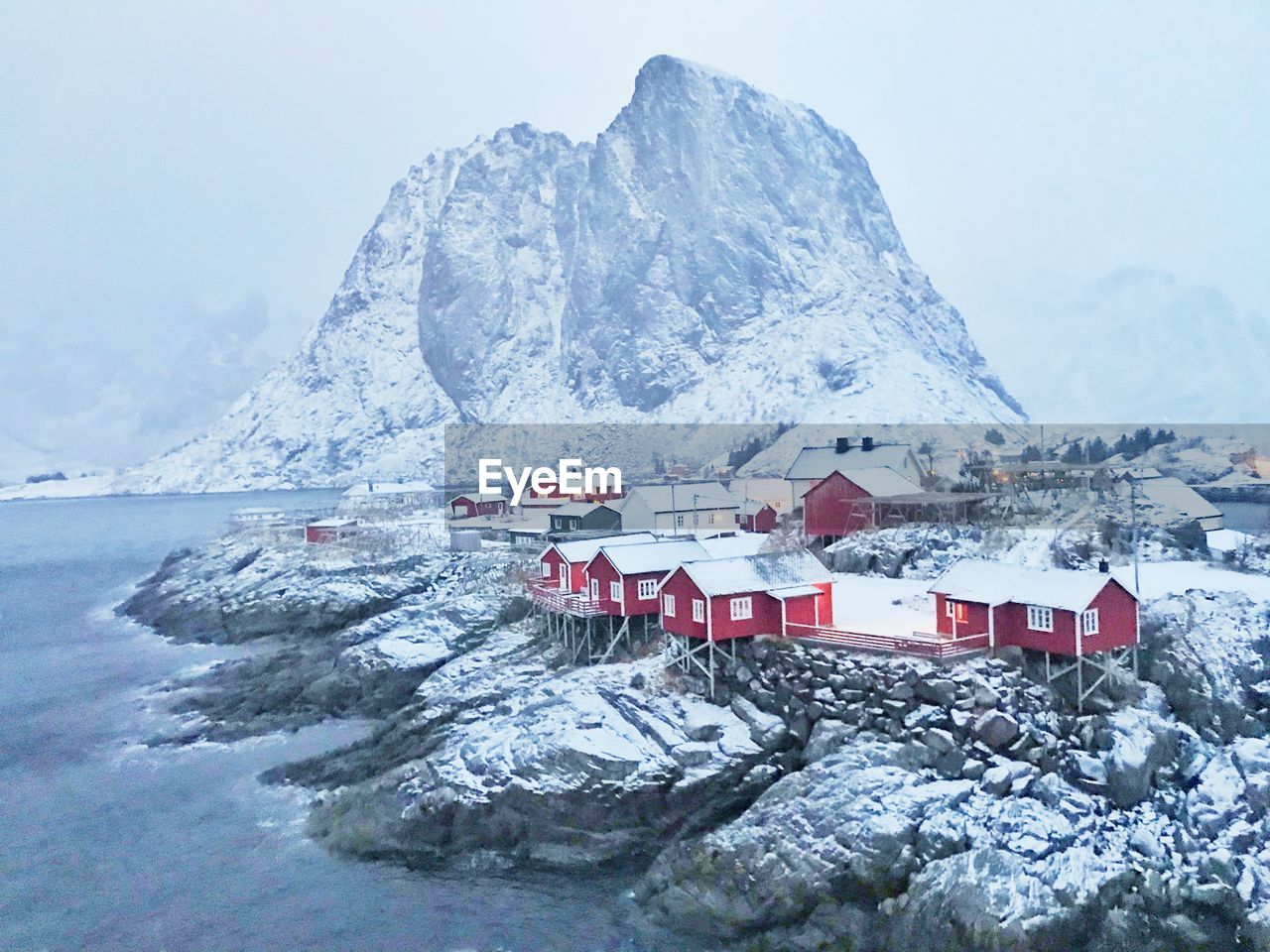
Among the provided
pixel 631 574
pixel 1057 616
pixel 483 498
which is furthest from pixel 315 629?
pixel 1057 616

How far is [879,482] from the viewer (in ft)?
162

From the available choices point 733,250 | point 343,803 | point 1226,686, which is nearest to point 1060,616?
point 1226,686

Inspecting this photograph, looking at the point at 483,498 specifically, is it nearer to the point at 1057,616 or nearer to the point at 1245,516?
the point at 1245,516

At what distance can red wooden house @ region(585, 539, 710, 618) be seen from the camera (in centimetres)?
3684

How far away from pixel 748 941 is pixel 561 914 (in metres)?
4.86

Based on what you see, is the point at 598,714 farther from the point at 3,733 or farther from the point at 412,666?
the point at 3,733

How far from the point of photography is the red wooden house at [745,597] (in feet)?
99.4

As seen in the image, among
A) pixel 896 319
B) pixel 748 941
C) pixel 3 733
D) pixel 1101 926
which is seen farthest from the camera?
pixel 896 319

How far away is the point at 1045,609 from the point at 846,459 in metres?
37.0

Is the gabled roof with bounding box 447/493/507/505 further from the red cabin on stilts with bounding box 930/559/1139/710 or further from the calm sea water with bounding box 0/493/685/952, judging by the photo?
the red cabin on stilts with bounding box 930/559/1139/710

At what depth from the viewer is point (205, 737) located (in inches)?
1484

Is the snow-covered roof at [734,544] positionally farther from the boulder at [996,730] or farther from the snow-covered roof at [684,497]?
the boulder at [996,730]

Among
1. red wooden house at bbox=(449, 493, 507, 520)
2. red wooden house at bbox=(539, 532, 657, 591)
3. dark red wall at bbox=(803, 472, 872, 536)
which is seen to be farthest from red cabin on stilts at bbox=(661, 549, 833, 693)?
red wooden house at bbox=(449, 493, 507, 520)

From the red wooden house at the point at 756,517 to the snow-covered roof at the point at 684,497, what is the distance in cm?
164
